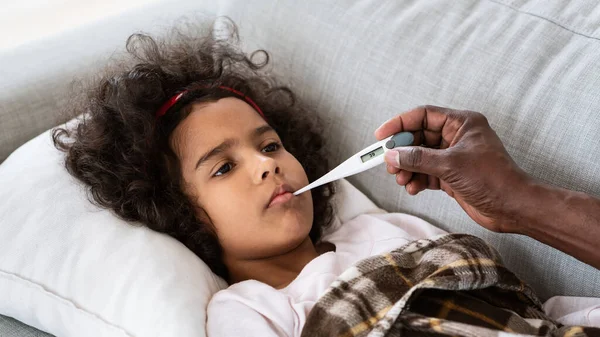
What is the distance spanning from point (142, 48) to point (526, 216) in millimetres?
917

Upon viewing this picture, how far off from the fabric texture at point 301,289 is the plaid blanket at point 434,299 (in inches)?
4.1

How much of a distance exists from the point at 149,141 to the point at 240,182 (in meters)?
0.20

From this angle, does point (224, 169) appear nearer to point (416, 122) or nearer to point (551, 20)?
point (416, 122)

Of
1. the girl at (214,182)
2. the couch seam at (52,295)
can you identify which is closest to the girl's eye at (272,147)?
the girl at (214,182)

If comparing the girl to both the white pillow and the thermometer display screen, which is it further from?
the thermometer display screen

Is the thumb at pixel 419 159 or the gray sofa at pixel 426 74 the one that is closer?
the thumb at pixel 419 159

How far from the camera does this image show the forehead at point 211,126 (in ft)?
4.35

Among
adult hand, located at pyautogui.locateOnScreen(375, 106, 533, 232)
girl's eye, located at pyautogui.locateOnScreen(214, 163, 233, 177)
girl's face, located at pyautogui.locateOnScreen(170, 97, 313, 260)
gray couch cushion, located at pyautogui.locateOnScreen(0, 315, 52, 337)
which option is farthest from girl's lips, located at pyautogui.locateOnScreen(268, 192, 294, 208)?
gray couch cushion, located at pyautogui.locateOnScreen(0, 315, 52, 337)

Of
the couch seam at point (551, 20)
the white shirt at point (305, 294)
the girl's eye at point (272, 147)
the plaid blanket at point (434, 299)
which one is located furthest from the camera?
the girl's eye at point (272, 147)

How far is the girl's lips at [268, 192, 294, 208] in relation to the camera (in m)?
1.29

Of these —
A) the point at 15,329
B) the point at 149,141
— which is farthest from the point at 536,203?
the point at 15,329

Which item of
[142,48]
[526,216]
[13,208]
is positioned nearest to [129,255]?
[13,208]

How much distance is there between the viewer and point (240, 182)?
1.29 metres

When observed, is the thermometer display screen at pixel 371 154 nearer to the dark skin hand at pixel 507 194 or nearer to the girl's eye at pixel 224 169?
the dark skin hand at pixel 507 194
